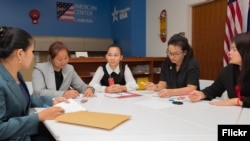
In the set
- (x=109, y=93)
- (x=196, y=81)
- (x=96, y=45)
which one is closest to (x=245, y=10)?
(x=196, y=81)

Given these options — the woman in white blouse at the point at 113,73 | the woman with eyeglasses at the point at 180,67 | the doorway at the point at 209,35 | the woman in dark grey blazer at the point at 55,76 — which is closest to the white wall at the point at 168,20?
the doorway at the point at 209,35

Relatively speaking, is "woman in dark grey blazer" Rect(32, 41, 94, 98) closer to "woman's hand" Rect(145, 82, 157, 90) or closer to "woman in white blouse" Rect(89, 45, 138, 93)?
"woman in white blouse" Rect(89, 45, 138, 93)

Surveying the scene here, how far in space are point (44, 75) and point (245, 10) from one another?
10.1 feet

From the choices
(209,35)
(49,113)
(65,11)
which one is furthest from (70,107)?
(65,11)

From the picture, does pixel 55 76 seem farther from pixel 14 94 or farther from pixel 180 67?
pixel 180 67

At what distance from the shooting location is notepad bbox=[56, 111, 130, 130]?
1.23 metres

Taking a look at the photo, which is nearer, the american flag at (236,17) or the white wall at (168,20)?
the american flag at (236,17)

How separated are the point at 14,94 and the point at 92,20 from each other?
5.64 meters

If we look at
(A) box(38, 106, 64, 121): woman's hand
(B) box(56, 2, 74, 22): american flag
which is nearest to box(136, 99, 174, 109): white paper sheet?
(A) box(38, 106, 64, 121): woman's hand

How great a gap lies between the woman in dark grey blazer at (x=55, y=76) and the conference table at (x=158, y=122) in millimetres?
394

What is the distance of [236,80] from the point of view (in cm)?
195

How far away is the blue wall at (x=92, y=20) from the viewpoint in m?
5.84

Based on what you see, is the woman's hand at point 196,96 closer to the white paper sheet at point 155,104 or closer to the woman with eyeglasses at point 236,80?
the woman with eyeglasses at point 236,80

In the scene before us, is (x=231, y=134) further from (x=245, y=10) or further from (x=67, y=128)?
(x=245, y=10)
